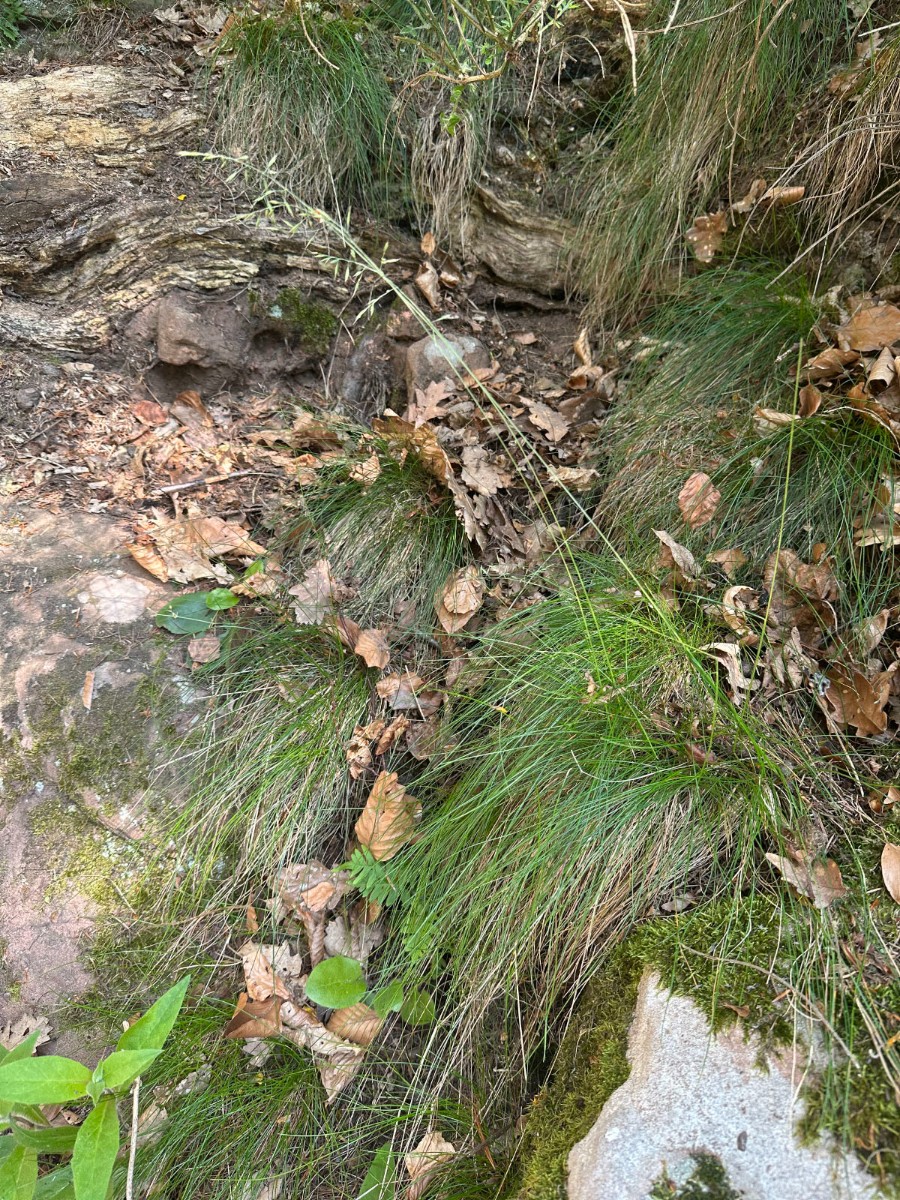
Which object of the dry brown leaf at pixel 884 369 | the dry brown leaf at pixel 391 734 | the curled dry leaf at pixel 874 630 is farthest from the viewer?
the dry brown leaf at pixel 391 734

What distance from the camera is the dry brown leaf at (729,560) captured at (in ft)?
7.09

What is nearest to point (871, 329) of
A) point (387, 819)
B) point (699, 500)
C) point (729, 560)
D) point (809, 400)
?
point (809, 400)

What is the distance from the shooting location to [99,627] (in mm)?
2566

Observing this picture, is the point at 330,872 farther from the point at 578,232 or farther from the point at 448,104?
the point at 448,104

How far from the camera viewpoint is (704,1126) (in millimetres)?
1360

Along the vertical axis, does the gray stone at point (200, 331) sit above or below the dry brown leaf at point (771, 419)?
below

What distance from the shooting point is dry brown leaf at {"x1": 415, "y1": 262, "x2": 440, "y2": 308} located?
11.0 feet

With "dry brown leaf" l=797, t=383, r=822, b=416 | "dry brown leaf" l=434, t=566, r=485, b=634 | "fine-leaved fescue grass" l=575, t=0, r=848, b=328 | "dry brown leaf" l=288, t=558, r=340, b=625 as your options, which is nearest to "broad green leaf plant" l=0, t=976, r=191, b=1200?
"dry brown leaf" l=288, t=558, r=340, b=625

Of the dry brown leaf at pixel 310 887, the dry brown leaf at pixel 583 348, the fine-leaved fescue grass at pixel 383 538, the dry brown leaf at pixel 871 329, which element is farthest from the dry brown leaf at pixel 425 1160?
the dry brown leaf at pixel 583 348

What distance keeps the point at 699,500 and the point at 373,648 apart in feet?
3.81

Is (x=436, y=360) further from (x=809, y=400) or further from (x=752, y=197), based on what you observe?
(x=809, y=400)

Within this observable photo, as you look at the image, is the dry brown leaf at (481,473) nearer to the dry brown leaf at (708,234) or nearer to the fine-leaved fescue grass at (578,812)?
the fine-leaved fescue grass at (578,812)

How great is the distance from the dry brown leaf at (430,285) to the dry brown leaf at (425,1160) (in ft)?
10.3

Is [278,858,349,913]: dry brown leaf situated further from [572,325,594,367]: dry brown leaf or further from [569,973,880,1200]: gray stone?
[572,325,594,367]: dry brown leaf
